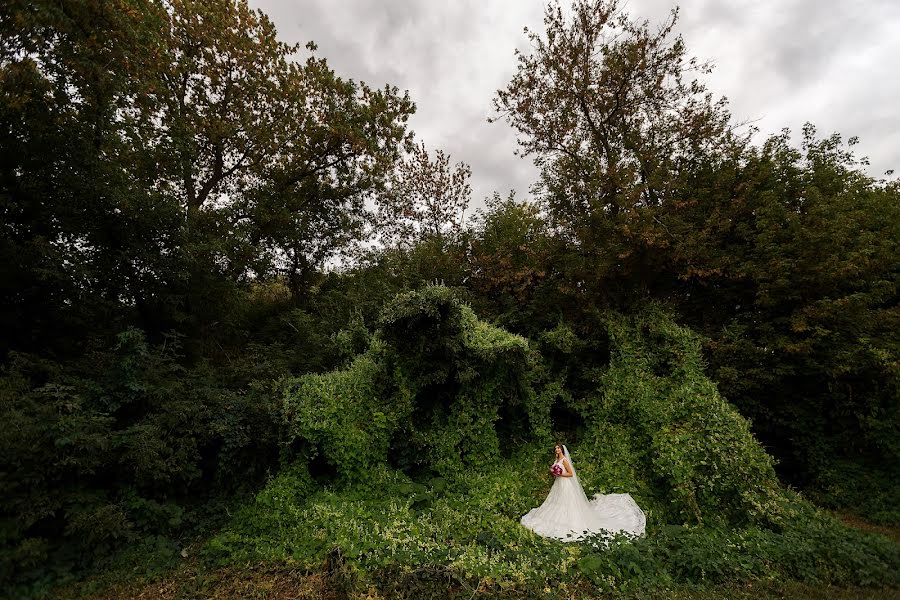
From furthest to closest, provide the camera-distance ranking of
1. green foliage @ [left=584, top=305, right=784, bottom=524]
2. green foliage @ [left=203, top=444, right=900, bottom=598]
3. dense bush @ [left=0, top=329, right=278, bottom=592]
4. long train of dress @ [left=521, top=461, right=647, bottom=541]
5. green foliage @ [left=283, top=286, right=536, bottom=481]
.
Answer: green foliage @ [left=283, top=286, right=536, bottom=481] < green foliage @ [left=584, top=305, right=784, bottom=524] < long train of dress @ [left=521, top=461, right=647, bottom=541] < dense bush @ [left=0, top=329, right=278, bottom=592] < green foliage @ [left=203, top=444, right=900, bottom=598]

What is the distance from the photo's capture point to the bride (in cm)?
603

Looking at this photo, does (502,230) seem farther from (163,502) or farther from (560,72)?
(163,502)

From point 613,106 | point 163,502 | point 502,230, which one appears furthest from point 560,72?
point 163,502

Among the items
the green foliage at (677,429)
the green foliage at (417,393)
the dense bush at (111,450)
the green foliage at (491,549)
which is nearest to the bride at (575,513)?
the green foliage at (491,549)

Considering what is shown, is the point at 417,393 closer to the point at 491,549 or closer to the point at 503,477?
the point at 503,477

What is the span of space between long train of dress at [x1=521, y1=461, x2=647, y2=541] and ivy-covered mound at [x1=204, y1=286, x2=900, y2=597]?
0.33 meters

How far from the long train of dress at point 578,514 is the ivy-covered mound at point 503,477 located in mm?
329

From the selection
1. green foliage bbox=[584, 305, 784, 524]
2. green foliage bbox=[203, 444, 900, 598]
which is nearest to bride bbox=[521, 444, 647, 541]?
green foliage bbox=[203, 444, 900, 598]

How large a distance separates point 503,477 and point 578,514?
5.06 feet

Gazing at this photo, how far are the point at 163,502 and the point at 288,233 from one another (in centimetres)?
923

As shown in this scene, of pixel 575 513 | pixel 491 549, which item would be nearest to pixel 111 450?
pixel 491 549

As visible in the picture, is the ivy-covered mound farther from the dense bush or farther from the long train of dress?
the dense bush

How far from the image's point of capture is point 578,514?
6328 millimetres

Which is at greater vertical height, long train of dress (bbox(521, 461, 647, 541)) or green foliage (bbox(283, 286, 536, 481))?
green foliage (bbox(283, 286, 536, 481))
